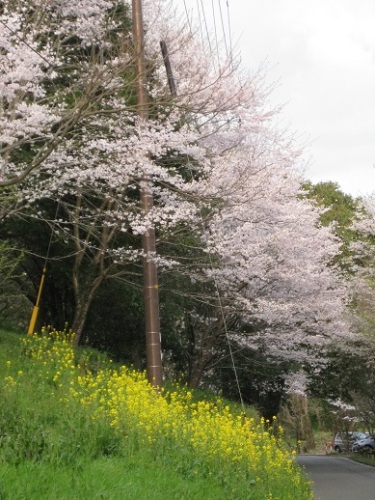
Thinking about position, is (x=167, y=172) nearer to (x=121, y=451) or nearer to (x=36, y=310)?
(x=36, y=310)

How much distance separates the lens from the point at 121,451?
9.07m

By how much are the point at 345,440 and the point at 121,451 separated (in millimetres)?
46418

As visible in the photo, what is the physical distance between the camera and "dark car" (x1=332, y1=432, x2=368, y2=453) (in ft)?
171

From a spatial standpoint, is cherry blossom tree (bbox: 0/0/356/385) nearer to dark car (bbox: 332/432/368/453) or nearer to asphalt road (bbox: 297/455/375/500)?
asphalt road (bbox: 297/455/375/500)

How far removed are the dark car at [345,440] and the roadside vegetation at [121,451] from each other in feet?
134

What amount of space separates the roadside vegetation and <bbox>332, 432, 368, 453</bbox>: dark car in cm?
4079

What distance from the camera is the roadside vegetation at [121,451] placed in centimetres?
720

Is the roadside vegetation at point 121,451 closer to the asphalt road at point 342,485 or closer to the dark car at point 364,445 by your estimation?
the asphalt road at point 342,485

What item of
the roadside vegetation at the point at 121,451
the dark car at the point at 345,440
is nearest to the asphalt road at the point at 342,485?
the roadside vegetation at the point at 121,451

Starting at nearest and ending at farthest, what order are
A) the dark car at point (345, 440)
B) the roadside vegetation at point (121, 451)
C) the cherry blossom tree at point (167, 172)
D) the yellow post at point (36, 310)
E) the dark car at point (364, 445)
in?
the roadside vegetation at point (121, 451) < the cherry blossom tree at point (167, 172) < the yellow post at point (36, 310) < the dark car at point (364, 445) < the dark car at point (345, 440)

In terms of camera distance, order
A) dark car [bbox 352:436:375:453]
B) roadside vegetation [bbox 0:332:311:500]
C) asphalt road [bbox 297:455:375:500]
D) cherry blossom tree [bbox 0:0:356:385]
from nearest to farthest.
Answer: roadside vegetation [bbox 0:332:311:500] < cherry blossom tree [bbox 0:0:356:385] < asphalt road [bbox 297:455:375:500] < dark car [bbox 352:436:375:453]

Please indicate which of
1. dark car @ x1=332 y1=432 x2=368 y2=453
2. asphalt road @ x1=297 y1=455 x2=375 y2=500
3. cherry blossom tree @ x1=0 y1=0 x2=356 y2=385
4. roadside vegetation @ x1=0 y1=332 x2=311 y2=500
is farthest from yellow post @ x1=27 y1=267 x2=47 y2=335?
dark car @ x1=332 y1=432 x2=368 y2=453

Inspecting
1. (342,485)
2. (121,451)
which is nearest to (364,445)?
(342,485)

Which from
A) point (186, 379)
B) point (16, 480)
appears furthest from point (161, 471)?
point (186, 379)
